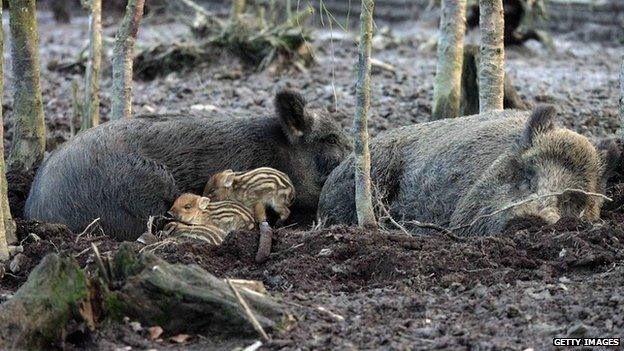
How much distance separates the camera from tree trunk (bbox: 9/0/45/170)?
8953 mm

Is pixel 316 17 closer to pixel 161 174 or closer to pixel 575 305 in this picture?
pixel 161 174

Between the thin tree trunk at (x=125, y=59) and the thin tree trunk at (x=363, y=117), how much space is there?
9.71 ft

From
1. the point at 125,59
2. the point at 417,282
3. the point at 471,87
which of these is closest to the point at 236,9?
the point at 471,87

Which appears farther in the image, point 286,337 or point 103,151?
point 103,151

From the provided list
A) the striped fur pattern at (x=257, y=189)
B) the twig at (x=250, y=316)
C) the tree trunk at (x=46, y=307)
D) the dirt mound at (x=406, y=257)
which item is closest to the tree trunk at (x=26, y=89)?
the striped fur pattern at (x=257, y=189)

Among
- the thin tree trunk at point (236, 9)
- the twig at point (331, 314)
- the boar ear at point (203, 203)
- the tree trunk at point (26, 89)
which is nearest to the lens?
the twig at point (331, 314)

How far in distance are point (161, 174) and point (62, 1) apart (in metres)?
14.9

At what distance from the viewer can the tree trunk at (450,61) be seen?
10.3m

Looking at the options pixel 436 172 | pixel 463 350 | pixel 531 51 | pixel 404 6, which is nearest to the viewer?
pixel 463 350

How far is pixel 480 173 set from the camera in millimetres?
7668

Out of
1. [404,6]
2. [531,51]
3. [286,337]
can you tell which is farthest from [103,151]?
[404,6]

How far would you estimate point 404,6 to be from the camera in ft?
72.9

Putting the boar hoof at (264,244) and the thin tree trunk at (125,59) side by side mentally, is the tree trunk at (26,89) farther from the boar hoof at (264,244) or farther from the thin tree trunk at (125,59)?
the boar hoof at (264,244)

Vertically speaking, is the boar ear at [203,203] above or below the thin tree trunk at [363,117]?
below
